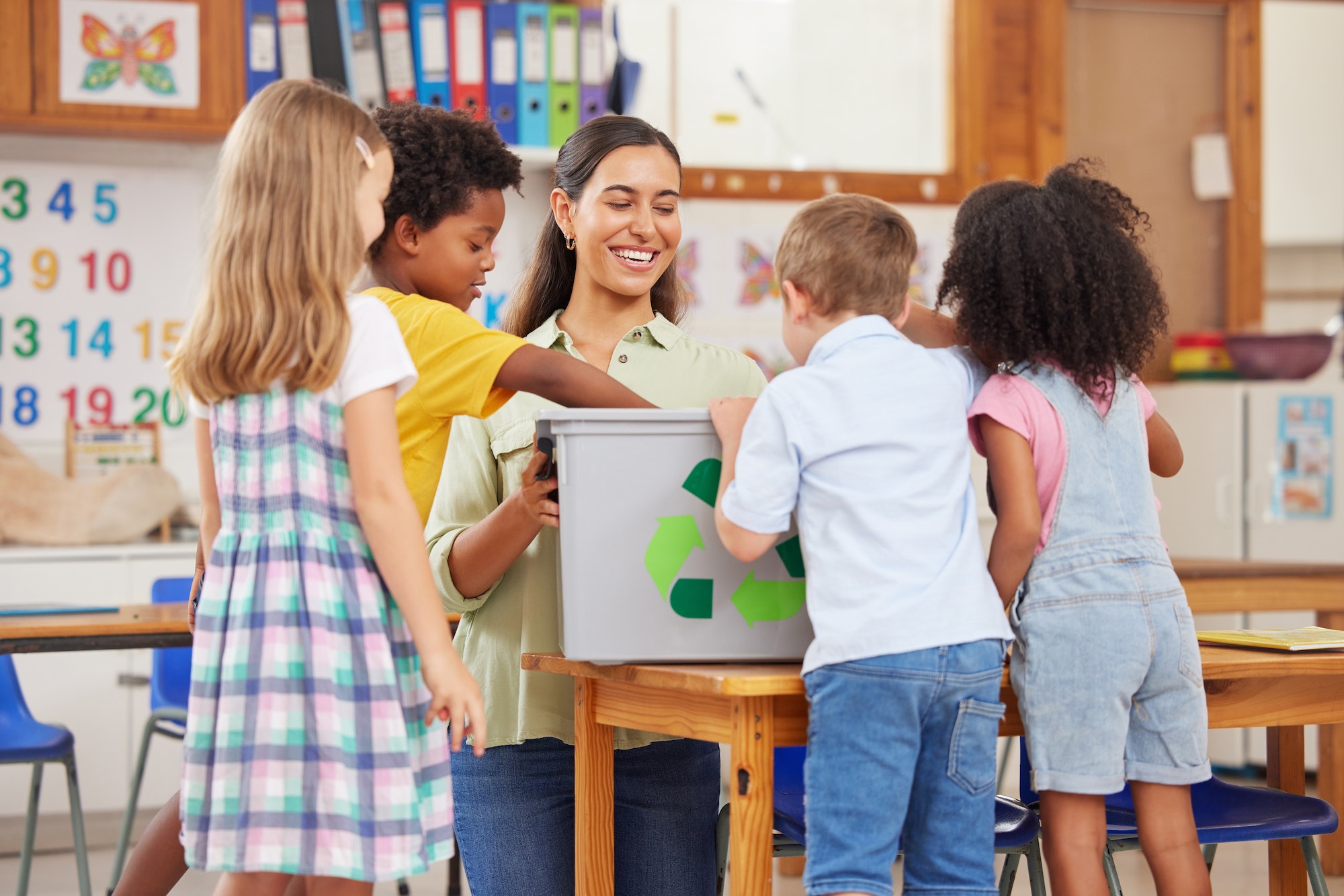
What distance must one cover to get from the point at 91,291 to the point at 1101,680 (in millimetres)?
3575

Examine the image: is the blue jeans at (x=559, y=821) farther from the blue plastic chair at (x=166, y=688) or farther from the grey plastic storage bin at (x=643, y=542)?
the blue plastic chair at (x=166, y=688)

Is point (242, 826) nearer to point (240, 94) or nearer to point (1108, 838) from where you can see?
point (1108, 838)

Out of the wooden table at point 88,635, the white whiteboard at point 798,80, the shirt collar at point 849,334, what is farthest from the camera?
the white whiteboard at point 798,80

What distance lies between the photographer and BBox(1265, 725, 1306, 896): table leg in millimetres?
1900

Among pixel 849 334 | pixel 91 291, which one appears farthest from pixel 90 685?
pixel 849 334

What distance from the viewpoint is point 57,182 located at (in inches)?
156

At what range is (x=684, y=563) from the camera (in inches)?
52.3

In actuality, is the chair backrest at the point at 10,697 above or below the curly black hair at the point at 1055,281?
below

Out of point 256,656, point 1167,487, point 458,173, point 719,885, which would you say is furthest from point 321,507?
point 1167,487

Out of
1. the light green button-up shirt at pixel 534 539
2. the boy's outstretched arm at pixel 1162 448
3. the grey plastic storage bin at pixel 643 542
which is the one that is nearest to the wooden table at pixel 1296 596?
the boy's outstretched arm at pixel 1162 448

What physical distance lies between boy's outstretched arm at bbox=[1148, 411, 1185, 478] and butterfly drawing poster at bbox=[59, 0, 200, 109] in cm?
309

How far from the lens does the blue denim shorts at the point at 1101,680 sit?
4.63ft

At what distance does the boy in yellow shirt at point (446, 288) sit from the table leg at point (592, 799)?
0.32 m

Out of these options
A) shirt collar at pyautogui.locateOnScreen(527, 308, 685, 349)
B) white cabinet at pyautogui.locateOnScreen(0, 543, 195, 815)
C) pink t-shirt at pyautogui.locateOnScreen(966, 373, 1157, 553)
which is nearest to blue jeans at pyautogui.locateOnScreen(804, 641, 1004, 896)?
pink t-shirt at pyautogui.locateOnScreen(966, 373, 1157, 553)
